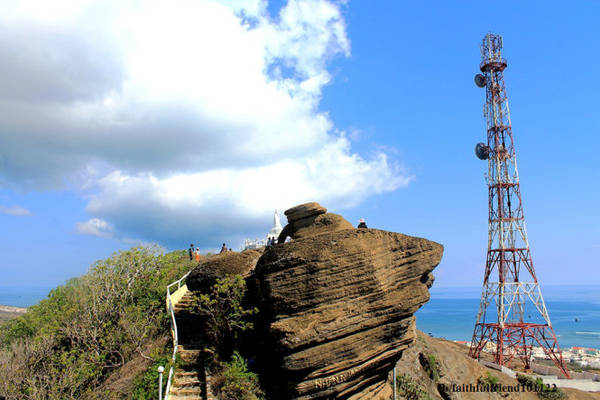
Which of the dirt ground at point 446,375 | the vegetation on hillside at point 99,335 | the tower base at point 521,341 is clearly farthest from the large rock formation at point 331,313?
the tower base at point 521,341

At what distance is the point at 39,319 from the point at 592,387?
4090 cm

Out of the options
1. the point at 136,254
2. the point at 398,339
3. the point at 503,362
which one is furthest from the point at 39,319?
the point at 503,362

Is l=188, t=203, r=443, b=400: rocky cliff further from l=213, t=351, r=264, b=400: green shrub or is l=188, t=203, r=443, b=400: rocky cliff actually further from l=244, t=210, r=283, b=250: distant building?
l=244, t=210, r=283, b=250: distant building

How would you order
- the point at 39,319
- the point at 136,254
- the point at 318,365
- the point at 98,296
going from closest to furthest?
the point at 318,365 < the point at 98,296 < the point at 136,254 < the point at 39,319

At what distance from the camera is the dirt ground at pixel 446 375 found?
23.1 meters

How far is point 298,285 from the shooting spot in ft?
46.9

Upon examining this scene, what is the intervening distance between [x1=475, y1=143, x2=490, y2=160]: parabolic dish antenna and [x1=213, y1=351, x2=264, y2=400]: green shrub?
107 feet

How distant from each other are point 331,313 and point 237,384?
439cm

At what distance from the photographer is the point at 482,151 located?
1534 inches

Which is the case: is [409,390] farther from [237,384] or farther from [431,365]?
[237,384]

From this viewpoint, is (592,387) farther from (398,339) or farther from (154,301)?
(154,301)

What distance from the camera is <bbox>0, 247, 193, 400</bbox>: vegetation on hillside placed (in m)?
17.9

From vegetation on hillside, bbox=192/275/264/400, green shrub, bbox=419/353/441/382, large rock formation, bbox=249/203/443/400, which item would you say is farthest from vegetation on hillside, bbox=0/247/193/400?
green shrub, bbox=419/353/441/382

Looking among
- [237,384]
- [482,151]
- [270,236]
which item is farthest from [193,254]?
[482,151]
